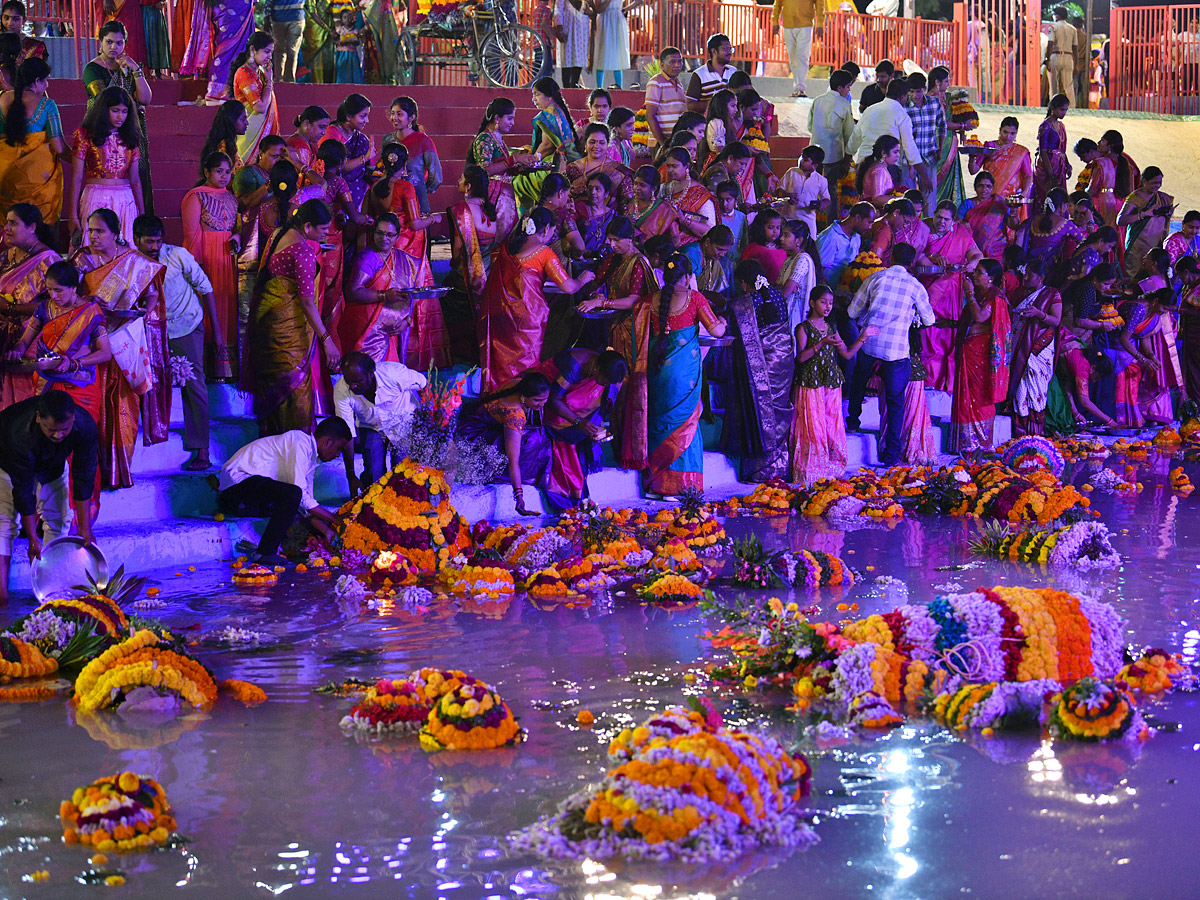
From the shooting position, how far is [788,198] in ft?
37.3

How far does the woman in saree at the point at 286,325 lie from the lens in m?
8.09

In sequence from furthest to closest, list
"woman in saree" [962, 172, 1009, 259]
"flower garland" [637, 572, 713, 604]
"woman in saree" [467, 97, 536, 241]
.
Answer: "woman in saree" [962, 172, 1009, 259] < "woman in saree" [467, 97, 536, 241] < "flower garland" [637, 572, 713, 604]

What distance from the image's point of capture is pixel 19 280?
7219 mm

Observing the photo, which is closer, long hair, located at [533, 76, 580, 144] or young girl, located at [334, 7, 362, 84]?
long hair, located at [533, 76, 580, 144]

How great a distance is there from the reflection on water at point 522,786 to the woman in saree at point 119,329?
1.28m

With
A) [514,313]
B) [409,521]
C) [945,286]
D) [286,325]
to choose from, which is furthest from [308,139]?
[945,286]

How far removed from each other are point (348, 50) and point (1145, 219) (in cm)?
718

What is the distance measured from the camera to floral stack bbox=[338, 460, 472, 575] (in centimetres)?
750

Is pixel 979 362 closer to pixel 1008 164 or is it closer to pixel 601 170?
pixel 1008 164

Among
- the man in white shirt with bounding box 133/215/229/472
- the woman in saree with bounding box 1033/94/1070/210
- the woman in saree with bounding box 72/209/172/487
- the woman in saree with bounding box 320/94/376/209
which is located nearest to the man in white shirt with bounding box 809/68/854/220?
the woman in saree with bounding box 1033/94/1070/210

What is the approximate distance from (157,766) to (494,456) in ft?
13.1

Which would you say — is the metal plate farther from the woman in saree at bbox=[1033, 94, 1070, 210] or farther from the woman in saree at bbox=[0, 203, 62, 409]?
the woman in saree at bbox=[1033, 94, 1070, 210]

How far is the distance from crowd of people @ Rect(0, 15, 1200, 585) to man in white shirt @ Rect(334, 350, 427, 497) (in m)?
0.02

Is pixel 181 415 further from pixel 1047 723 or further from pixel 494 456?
pixel 1047 723
